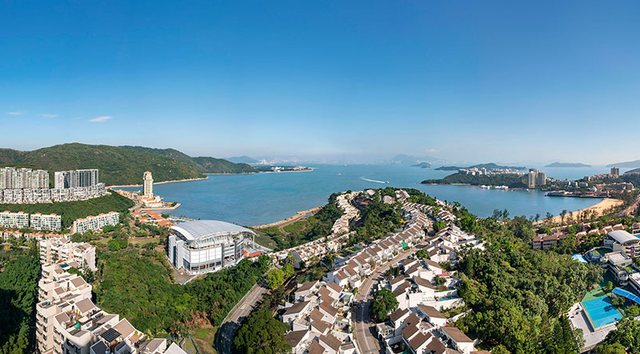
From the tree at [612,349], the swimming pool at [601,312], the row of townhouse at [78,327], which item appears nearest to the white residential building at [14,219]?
the row of townhouse at [78,327]

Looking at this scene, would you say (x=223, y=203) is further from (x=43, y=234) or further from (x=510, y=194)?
(x=510, y=194)

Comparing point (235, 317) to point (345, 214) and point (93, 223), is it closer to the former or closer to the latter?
point (93, 223)

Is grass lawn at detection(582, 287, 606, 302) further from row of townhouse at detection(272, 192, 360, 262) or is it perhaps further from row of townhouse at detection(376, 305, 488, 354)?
row of townhouse at detection(272, 192, 360, 262)

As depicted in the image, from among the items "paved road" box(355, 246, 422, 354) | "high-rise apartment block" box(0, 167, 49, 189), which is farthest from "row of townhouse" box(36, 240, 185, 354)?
"high-rise apartment block" box(0, 167, 49, 189)

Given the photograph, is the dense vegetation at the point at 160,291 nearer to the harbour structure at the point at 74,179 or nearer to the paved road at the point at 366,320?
the paved road at the point at 366,320

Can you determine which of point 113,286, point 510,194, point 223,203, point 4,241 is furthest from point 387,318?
point 510,194

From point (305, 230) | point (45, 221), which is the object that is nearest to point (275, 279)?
point (305, 230)
